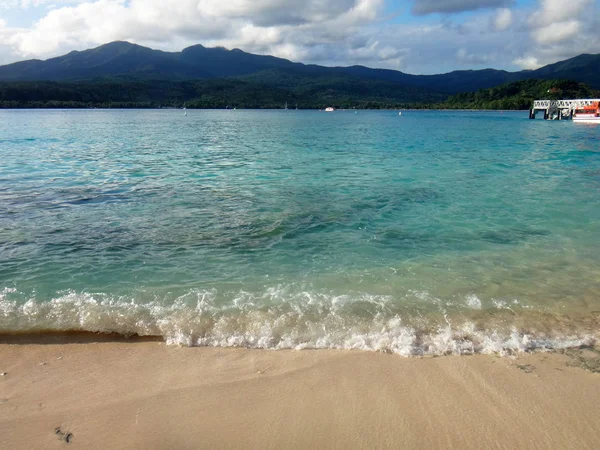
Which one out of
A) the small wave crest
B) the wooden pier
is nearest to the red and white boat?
the wooden pier

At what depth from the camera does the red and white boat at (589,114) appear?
8781cm

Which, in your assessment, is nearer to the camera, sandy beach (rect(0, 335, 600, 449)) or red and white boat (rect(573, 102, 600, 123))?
sandy beach (rect(0, 335, 600, 449))

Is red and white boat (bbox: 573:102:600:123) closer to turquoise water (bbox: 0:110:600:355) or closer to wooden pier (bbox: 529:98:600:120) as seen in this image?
wooden pier (bbox: 529:98:600:120)

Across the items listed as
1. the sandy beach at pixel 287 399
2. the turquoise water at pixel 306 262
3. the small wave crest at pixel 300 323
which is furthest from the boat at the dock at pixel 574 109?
the sandy beach at pixel 287 399

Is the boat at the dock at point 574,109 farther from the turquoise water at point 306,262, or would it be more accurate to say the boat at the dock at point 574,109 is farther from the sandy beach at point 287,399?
the sandy beach at point 287,399

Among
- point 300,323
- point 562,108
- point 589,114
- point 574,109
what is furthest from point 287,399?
point 562,108

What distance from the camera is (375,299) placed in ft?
26.8

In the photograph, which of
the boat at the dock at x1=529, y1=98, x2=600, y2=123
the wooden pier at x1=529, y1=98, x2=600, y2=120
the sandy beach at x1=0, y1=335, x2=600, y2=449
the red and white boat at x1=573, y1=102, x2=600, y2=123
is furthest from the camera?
the wooden pier at x1=529, y1=98, x2=600, y2=120

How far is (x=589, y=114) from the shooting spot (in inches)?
3526

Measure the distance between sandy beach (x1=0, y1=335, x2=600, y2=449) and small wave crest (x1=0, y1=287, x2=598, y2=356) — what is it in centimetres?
30

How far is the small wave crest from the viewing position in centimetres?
669

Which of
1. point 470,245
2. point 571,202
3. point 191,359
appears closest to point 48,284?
point 191,359

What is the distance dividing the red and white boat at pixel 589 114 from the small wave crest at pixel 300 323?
10239 centimetres

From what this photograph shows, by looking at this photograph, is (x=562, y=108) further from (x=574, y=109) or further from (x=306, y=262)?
(x=306, y=262)
